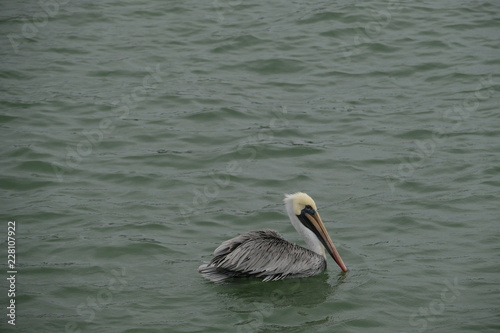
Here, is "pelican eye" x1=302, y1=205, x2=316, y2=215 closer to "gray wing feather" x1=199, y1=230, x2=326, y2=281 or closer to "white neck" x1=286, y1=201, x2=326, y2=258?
"white neck" x1=286, y1=201, x2=326, y2=258

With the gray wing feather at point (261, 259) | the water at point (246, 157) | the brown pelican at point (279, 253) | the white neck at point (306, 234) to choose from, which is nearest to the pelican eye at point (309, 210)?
the brown pelican at point (279, 253)

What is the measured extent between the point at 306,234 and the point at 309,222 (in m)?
0.14

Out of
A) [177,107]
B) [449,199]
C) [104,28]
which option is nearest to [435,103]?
[449,199]

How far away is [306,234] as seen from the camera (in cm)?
958

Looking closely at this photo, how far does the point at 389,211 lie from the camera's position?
10.5m

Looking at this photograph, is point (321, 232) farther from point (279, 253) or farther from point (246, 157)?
point (246, 157)

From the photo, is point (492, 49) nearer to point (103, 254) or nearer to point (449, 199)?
point (449, 199)

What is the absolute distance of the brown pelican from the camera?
888 centimetres

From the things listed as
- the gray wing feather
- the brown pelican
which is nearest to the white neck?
the brown pelican

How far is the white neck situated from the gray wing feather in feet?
0.48

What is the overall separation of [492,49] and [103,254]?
322 inches

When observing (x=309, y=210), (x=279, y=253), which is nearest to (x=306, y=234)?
(x=309, y=210)

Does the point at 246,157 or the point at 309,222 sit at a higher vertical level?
the point at 309,222

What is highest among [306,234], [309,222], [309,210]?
[309,210]
